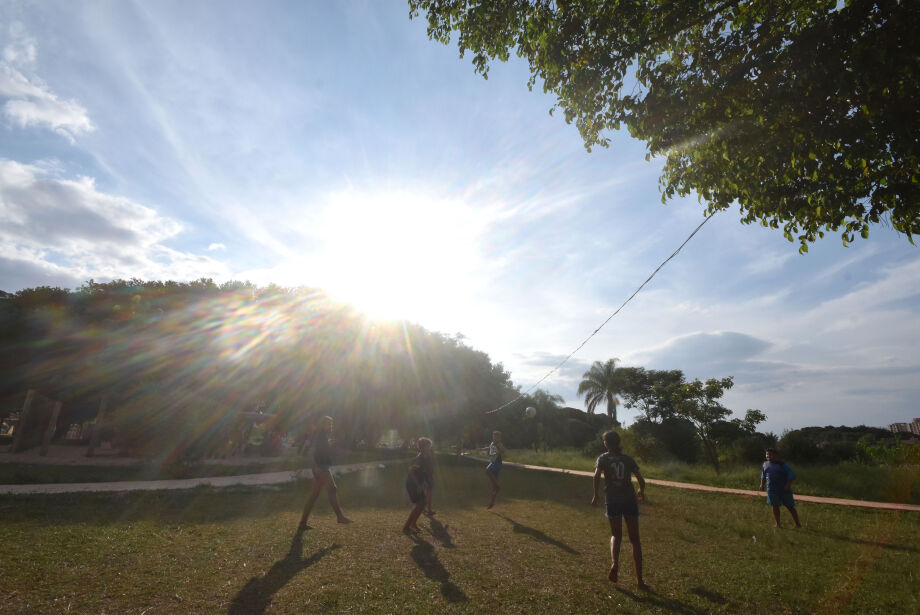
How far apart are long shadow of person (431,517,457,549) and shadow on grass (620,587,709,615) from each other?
10.7 ft

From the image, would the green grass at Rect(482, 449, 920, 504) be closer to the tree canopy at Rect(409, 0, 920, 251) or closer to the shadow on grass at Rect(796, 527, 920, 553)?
the shadow on grass at Rect(796, 527, 920, 553)

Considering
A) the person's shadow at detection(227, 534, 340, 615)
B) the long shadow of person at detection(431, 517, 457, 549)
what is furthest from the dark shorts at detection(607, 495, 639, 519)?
the person's shadow at detection(227, 534, 340, 615)

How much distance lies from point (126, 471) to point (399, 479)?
35.1 feet

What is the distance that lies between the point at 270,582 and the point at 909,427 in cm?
4475

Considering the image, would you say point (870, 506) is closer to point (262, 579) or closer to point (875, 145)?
point (875, 145)

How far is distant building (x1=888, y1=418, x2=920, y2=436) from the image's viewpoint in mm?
29734

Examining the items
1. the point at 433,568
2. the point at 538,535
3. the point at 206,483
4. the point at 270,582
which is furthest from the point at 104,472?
the point at 538,535

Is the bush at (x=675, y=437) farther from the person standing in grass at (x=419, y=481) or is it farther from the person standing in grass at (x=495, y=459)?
the person standing in grass at (x=419, y=481)

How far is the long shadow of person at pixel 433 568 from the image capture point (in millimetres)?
5070

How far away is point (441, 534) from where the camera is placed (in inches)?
333

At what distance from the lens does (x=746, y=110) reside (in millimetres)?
6309

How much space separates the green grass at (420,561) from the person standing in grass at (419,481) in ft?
1.61

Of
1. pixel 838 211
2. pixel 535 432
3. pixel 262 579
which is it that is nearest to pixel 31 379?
pixel 262 579

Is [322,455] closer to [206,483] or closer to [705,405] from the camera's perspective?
[206,483]
